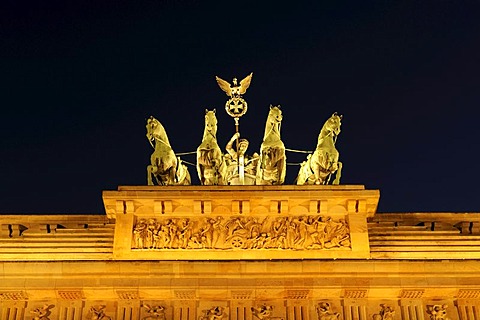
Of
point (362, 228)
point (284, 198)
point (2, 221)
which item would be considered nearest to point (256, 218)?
point (284, 198)

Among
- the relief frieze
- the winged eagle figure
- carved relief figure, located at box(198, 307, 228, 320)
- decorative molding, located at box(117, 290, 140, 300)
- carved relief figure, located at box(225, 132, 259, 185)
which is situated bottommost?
carved relief figure, located at box(198, 307, 228, 320)

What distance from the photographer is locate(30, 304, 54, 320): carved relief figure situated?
845 inches

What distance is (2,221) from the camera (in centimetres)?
2350

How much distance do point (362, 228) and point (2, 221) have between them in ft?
26.6

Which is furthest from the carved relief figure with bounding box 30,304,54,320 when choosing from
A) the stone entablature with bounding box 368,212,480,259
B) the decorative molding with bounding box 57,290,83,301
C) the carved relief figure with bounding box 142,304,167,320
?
the stone entablature with bounding box 368,212,480,259

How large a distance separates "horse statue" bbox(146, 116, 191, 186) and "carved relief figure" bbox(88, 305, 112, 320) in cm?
349

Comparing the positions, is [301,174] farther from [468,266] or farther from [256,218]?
[468,266]

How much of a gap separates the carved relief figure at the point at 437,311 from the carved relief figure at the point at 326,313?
75.7 inches

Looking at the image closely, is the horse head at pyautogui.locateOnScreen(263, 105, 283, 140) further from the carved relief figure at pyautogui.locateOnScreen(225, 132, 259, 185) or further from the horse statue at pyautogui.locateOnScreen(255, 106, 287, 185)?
the carved relief figure at pyautogui.locateOnScreen(225, 132, 259, 185)

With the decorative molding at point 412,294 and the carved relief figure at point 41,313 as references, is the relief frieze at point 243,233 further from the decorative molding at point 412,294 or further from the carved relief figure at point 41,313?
the carved relief figure at point 41,313

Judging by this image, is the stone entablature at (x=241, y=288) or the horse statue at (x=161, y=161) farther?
the horse statue at (x=161, y=161)

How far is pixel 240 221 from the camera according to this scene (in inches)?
894

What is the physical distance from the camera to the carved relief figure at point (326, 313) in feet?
70.1

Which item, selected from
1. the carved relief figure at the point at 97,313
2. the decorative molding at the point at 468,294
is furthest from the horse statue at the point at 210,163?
the decorative molding at the point at 468,294
